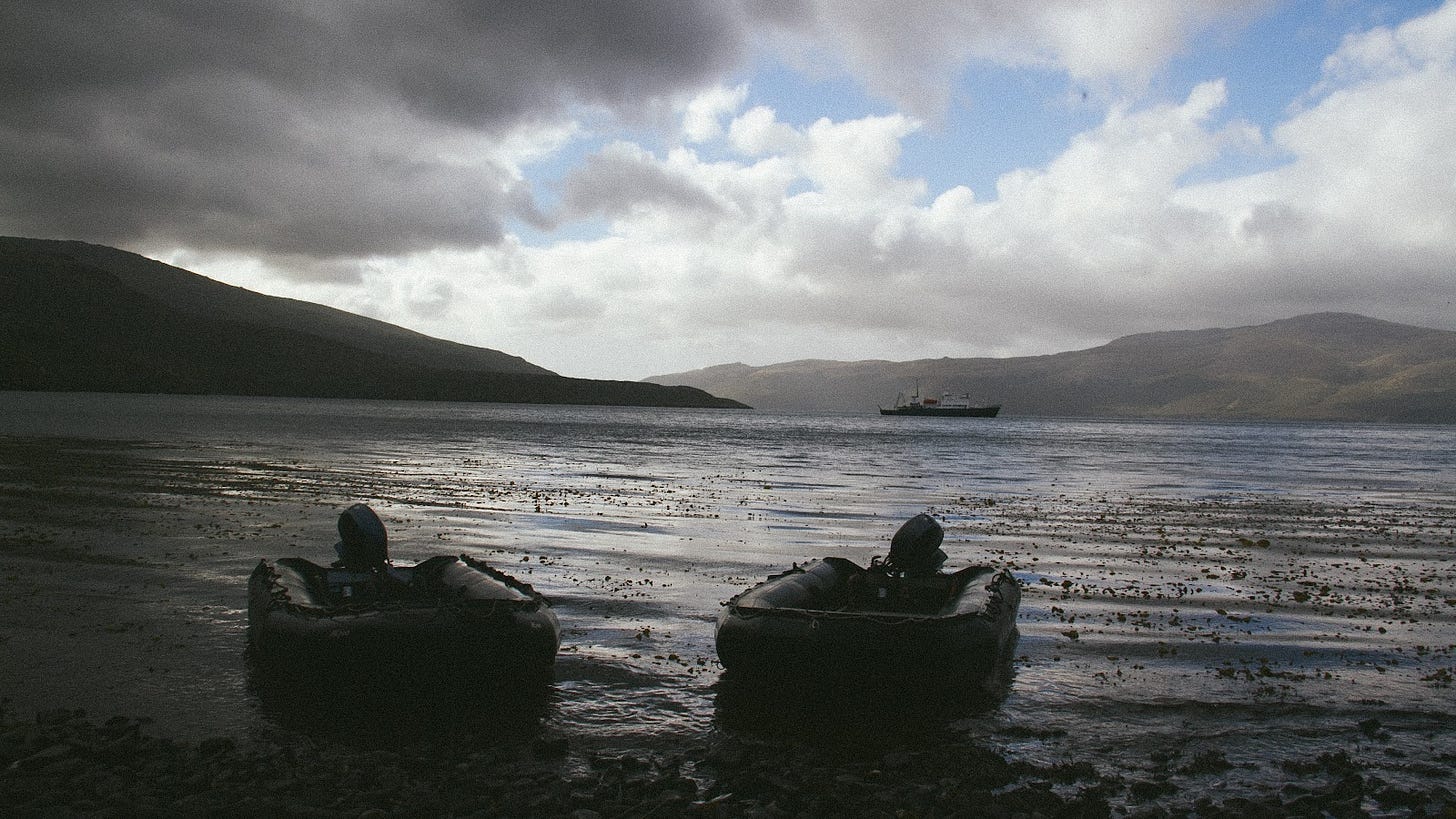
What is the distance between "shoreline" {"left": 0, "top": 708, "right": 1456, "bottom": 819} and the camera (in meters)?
7.24

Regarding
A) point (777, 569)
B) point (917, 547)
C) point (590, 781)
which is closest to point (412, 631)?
point (590, 781)

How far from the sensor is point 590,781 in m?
7.90

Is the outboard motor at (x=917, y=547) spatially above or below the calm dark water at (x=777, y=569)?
above

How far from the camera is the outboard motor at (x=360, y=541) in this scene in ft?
42.0

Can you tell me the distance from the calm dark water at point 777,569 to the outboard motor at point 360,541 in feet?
5.85

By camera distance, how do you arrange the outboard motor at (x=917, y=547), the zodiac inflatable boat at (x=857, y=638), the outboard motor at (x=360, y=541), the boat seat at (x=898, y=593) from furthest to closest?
the outboard motor at (x=917, y=547)
the boat seat at (x=898, y=593)
the outboard motor at (x=360, y=541)
the zodiac inflatable boat at (x=857, y=638)

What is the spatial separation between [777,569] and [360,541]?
25.4 feet

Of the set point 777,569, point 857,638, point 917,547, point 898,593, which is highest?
point 917,547

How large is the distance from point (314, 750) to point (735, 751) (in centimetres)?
369

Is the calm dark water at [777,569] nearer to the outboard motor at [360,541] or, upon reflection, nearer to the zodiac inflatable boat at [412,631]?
the zodiac inflatable boat at [412,631]

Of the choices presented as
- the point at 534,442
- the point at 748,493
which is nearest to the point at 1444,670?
the point at 748,493

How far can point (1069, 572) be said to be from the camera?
18.2 metres

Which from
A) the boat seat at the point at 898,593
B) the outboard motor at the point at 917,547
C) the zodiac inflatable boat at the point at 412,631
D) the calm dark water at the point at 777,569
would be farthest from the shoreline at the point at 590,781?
the outboard motor at the point at 917,547

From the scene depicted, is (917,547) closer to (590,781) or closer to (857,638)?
(857,638)
